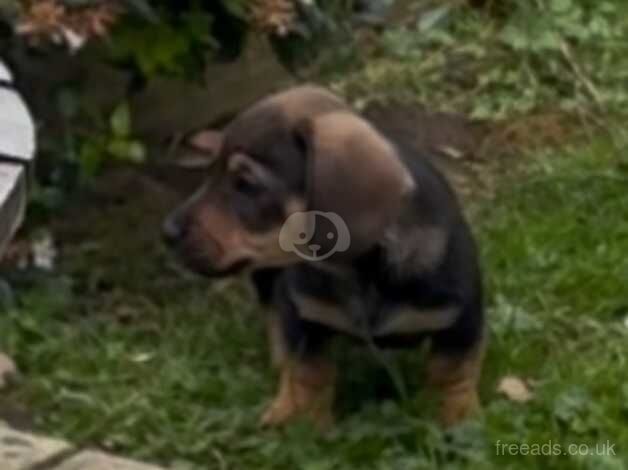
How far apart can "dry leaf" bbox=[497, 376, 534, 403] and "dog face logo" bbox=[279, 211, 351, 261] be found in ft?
1.99

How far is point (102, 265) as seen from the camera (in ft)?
14.2

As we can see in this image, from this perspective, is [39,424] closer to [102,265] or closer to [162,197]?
[102,265]

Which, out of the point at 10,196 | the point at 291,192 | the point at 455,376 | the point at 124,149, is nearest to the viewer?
the point at 10,196

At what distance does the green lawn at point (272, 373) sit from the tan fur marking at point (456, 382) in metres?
0.04

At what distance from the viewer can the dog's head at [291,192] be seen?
307cm

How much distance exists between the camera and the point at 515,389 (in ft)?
11.8

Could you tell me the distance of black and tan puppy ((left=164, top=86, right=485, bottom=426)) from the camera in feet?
10.1

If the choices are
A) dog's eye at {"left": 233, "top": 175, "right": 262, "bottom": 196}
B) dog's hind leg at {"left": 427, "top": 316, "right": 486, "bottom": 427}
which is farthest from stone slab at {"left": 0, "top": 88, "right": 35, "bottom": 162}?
dog's hind leg at {"left": 427, "top": 316, "right": 486, "bottom": 427}

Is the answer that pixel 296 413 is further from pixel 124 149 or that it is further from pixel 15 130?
pixel 15 130

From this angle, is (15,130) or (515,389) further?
(515,389)

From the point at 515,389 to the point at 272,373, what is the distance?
A: 0.54 m

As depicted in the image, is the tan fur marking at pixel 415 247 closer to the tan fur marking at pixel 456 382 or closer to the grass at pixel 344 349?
the tan fur marking at pixel 456 382

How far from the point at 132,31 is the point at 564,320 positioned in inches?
47.8

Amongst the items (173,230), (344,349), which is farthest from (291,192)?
(344,349)
